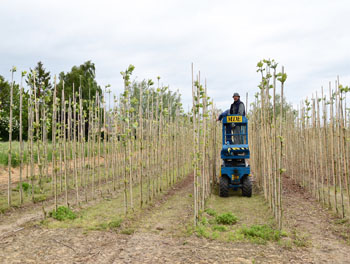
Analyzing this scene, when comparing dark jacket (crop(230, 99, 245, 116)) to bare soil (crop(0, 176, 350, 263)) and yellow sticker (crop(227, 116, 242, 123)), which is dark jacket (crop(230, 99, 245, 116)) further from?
bare soil (crop(0, 176, 350, 263))

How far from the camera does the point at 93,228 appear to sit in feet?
17.3

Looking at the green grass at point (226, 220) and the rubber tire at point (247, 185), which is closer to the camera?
the green grass at point (226, 220)

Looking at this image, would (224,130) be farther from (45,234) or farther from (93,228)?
(45,234)

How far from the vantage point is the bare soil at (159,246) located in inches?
159

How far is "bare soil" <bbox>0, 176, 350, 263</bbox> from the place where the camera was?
403cm

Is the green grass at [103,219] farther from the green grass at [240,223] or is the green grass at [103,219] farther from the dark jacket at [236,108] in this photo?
the dark jacket at [236,108]

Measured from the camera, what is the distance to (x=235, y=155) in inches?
328

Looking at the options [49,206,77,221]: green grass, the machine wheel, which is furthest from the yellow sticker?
[49,206,77,221]: green grass

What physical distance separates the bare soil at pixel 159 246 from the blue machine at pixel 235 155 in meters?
2.35

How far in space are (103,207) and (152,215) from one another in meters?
1.34

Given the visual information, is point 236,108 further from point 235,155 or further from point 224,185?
point 224,185

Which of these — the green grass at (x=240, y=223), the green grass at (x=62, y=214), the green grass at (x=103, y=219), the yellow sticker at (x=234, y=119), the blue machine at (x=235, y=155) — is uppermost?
the yellow sticker at (x=234, y=119)

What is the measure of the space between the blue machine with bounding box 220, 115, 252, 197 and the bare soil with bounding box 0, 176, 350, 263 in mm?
2350

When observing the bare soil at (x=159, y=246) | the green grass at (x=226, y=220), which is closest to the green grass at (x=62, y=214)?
the bare soil at (x=159, y=246)
